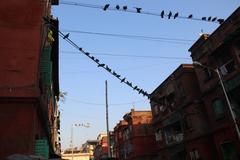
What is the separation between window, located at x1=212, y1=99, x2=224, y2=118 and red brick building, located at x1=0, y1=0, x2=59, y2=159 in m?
16.9

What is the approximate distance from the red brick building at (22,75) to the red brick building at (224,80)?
13986 millimetres

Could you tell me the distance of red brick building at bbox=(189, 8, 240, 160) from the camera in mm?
24094

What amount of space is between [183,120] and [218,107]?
6.02 metres

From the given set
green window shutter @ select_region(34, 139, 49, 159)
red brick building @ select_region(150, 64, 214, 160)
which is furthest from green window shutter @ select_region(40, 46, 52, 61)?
red brick building @ select_region(150, 64, 214, 160)

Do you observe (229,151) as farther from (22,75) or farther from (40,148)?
(22,75)

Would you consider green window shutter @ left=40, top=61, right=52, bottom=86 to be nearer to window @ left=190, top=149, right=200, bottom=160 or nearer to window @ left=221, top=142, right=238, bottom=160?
window @ left=221, top=142, right=238, bottom=160

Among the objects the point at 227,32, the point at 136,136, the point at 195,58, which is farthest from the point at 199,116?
the point at 136,136

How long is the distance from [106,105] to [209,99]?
1019cm

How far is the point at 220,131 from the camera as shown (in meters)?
26.1

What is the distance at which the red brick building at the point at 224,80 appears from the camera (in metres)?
24.1

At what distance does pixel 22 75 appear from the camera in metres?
12.8

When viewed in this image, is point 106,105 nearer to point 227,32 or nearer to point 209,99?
point 209,99

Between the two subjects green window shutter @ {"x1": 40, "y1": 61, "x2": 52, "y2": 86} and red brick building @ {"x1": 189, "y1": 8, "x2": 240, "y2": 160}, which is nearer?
green window shutter @ {"x1": 40, "y1": 61, "x2": 52, "y2": 86}

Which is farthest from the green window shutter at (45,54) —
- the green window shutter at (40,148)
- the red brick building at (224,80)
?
the red brick building at (224,80)
